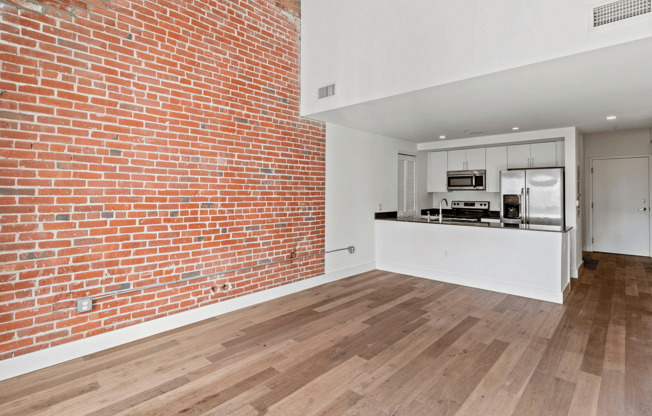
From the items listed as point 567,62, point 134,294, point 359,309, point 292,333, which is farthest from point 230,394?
point 567,62

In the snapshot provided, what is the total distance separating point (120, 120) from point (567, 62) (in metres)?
3.75

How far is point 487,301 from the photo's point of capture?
13.1 feet

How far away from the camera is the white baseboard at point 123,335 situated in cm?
237

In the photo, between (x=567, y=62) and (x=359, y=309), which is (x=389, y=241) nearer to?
(x=359, y=309)

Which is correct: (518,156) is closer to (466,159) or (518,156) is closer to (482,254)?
(466,159)

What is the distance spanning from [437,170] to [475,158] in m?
0.81

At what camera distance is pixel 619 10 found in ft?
7.61

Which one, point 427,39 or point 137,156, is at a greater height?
point 427,39

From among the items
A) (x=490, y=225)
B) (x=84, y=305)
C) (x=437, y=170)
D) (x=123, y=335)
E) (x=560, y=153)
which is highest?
(x=560, y=153)

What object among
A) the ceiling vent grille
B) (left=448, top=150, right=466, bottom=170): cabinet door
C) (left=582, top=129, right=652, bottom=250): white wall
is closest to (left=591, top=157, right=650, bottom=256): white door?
(left=582, top=129, right=652, bottom=250): white wall

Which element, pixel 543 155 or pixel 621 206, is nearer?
pixel 543 155

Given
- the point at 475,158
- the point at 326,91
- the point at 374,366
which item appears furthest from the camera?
the point at 475,158

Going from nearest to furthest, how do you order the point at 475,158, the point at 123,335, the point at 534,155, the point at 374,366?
1. the point at 374,366
2. the point at 123,335
3. the point at 534,155
4. the point at 475,158

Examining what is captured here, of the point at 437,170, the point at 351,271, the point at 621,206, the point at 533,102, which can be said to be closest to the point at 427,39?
the point at 533,102
